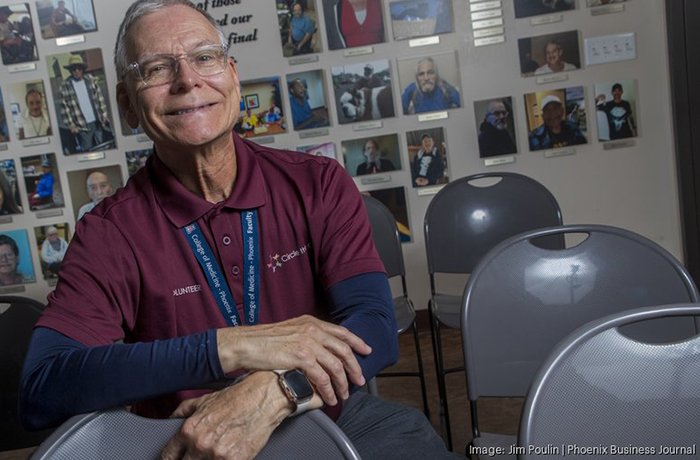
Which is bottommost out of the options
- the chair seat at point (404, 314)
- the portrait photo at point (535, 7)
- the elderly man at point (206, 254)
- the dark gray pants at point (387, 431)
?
the chair seat at point (404, 314)

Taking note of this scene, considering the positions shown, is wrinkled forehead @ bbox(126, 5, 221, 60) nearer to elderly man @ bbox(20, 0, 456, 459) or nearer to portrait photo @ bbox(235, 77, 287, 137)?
elderly man @ bbox(20, 0, 456, 459)

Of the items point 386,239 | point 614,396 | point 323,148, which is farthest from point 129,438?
point 323,148

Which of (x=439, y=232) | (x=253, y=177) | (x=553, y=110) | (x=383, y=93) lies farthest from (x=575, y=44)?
(x=253, y=177)

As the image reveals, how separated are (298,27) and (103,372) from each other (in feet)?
10.2

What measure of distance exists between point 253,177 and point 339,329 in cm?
44

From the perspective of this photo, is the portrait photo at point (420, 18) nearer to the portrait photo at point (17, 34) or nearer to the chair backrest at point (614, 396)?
the portrait photo at point (17, 34)

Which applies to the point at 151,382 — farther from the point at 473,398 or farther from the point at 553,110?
the point at 553,110

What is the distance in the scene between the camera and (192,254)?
1600mm

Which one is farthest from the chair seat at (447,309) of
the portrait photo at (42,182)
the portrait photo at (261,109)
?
the portrait photo at (42,182)

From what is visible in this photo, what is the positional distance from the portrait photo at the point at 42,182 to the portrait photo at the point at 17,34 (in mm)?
551

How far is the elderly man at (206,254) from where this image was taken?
147 centimetres

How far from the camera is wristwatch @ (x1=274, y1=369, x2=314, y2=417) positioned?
126 cm

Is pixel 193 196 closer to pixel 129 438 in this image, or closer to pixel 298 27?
pixel 129 438

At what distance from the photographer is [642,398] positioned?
117 centimetres
